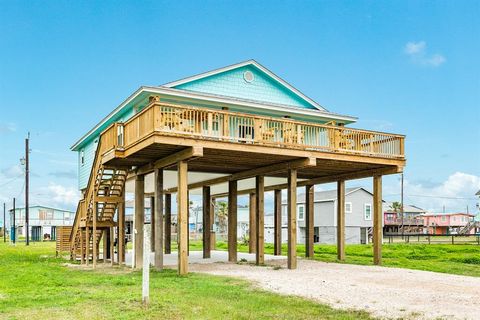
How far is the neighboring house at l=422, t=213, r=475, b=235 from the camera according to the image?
102 m

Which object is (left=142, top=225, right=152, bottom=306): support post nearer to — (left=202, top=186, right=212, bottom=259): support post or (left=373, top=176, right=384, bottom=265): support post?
(left=373, top=176, right=384, bottom=265): support post

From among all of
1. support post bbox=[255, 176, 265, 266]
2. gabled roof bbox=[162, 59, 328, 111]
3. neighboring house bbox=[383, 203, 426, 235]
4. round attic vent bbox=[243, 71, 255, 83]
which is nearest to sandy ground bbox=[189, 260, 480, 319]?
support post bbox=[255, 176, 265, 266]

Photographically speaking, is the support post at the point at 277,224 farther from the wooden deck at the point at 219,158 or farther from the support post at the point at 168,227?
the support post at the point at 168,227

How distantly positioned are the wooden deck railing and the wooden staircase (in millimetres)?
1039

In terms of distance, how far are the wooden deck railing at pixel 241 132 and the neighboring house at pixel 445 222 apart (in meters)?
86.6

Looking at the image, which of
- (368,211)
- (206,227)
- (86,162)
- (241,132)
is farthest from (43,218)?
(241,132)

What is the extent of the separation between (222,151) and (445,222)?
93.7 metres

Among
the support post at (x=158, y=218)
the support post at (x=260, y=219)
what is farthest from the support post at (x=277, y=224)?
the support post at (x=158, y=218)

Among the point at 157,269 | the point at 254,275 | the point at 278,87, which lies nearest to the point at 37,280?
the point at 157,269

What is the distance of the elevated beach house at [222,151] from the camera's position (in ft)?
54.0

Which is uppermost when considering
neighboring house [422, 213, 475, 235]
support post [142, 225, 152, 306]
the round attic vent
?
the round attic vent

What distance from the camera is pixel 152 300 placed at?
37.2 ft

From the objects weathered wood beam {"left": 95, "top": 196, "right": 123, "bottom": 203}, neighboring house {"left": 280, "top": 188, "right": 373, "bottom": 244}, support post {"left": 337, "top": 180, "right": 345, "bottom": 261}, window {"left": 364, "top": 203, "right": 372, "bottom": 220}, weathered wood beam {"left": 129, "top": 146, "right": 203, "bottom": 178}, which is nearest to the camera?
weathered wood beam {"left": 129, "top": 146, "right": 203, "bottom": 178}

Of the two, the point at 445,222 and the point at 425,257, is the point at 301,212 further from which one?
the point at 445,222
